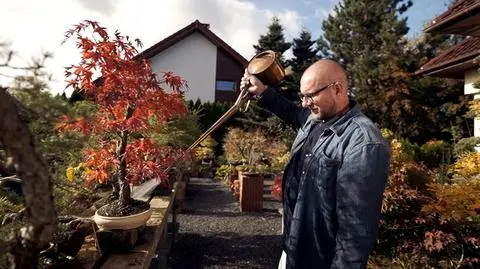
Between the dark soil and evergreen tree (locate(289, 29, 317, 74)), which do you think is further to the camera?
evergreen tree (locate(289, 29, 317, 74))

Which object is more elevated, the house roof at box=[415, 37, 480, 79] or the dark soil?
the house roof at box=[415, 37, 480, 79]

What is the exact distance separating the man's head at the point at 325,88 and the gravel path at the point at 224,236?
2.97 m

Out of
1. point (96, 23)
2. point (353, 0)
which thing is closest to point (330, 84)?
point (96, 23)

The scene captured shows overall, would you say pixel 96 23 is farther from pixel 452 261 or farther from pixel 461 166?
pixel 461 166

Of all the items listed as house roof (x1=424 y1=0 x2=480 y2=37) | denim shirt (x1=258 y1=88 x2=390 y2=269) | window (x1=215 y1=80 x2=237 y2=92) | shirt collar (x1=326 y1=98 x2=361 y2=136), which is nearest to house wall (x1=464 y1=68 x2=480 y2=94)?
house roof (x1=424 y1=0 x2=480 y2=37)

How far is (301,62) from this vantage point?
23.2 metres

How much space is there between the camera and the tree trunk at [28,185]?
884 millimetres

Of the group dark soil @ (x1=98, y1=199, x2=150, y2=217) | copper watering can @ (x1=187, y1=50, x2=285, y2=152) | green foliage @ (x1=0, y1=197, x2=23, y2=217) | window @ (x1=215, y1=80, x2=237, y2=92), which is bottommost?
dark soil @ (x1=98, y1=199, x2=150, y2=217)

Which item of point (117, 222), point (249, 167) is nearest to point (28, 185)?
point (117, 222)

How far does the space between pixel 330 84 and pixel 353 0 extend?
21422 mm

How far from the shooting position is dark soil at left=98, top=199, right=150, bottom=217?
86.0 inches

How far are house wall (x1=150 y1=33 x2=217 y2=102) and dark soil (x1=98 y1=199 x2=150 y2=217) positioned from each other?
16.5 meters

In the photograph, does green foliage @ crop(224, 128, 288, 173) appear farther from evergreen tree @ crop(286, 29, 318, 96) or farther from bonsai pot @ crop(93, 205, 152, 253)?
evergreen tree @ crop(286, 29, 318, 96)

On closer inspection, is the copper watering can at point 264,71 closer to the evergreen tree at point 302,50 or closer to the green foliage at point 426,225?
the green foliage at point 426,225
